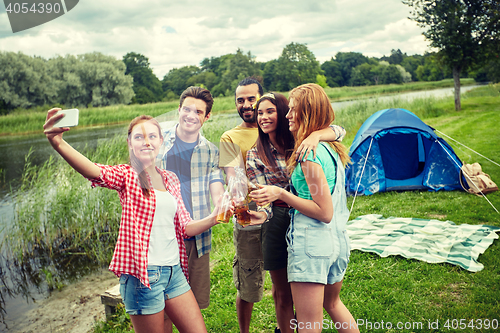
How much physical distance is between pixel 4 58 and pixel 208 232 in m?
13.6

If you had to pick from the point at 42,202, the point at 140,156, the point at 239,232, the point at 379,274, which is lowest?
the point at 379,274

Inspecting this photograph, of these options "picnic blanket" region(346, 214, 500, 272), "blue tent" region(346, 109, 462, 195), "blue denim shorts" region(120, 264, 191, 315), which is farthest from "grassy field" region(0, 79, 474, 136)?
"picnic blanket" region(346, 214, 500, 272)

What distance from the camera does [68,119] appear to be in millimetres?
1119

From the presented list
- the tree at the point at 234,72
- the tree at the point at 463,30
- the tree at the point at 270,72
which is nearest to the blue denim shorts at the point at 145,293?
the tree at the point at 234,72

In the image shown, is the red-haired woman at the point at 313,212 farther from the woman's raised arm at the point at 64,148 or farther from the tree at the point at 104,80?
the tree at the point at 104,80

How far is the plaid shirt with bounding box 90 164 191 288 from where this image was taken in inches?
60.4

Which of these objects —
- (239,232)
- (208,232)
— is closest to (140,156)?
(208,232)

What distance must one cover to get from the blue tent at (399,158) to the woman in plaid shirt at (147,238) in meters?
4.85

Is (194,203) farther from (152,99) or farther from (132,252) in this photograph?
(152,99)

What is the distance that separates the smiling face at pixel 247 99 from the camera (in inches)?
89.9

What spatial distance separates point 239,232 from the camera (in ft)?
7.52

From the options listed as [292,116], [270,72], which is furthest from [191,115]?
[270,72]

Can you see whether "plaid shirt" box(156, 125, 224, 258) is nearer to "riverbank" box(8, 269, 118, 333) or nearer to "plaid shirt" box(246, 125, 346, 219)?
"plaid shirt" box(246, 125, 346, 219)

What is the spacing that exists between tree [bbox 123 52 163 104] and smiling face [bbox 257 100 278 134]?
2491 millimetres
